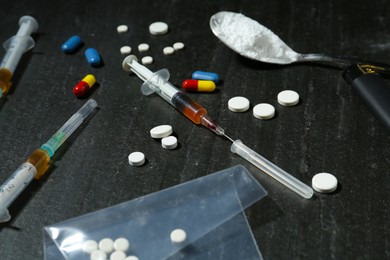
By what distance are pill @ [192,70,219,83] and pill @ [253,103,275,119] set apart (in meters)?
0.11

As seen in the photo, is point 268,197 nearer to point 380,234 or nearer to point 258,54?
point 380,234

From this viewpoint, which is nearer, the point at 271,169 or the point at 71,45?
the point at 271,169

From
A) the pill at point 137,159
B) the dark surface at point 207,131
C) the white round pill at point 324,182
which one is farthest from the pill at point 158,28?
the white round pill at point 324,182

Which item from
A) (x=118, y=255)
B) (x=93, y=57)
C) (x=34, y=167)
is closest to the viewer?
(x=118, y=255)

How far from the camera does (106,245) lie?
0.68 metres

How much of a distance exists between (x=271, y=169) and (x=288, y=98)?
17 centimetres

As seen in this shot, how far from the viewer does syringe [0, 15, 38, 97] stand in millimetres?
1000

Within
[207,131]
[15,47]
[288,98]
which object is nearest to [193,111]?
[207,131]

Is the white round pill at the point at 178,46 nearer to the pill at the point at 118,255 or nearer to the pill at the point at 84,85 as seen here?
the pill at the point at 84,85

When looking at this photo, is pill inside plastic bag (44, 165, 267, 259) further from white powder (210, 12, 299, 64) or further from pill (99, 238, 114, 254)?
white powder (210, 12, 299, 64)

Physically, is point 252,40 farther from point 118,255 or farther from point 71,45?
point 118,255

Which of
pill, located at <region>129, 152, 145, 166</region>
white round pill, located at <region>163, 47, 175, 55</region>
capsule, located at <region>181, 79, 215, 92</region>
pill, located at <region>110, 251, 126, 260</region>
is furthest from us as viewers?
white round pill, located at <region>163, 47, 175, 55</region>

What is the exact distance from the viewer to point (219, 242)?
687 mm

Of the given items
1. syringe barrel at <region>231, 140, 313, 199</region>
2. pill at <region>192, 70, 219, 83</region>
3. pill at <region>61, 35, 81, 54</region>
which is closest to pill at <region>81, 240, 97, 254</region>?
syringe barrel at <region>231, 140, 313, 199</region>
